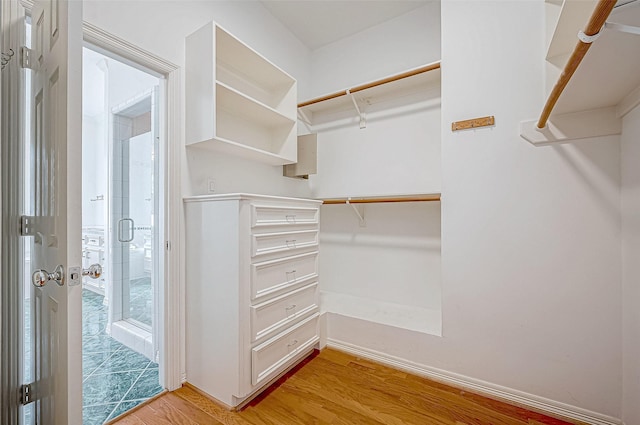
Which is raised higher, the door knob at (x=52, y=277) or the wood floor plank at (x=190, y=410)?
the door knob at (x=52, y=277)

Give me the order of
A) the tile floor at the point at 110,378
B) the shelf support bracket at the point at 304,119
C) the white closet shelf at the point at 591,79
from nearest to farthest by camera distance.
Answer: the white closet shelf at the point at 591,79 → the tile floor at the point at 110,378 → the shelf support bracket at the point at 304,119

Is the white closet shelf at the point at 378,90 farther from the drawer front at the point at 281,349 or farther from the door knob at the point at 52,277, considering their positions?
the door knob at the point at 52,277

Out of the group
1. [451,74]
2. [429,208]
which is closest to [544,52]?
[451,74]

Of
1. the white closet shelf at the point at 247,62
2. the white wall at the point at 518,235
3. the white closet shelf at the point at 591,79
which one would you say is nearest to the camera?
the white closet shelf at the point at 591,79

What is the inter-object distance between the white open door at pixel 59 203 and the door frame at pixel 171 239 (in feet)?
2.17

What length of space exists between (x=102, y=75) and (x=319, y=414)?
4011 mm

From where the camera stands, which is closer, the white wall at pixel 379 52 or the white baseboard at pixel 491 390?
the white baseboard at pixel 491 390

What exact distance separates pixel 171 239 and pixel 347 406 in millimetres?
1375

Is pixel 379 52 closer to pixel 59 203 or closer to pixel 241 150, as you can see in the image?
pixel 241 150

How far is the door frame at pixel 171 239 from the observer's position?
1.62 m

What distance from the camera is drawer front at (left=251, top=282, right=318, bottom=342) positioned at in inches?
60.8

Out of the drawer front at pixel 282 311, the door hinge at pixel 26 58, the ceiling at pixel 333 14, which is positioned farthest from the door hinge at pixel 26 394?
the ceiling at pixel 333 14

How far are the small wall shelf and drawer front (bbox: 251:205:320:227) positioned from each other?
49cm

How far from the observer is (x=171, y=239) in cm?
163
